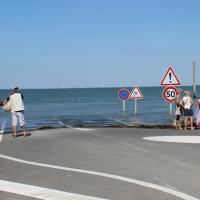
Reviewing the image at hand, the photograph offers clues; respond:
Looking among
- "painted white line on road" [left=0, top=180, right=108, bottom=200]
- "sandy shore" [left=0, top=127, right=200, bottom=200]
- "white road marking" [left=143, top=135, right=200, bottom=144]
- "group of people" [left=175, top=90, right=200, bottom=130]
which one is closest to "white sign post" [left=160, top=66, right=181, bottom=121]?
"group of people" [left=175, top=90, right=200, bottom=130]

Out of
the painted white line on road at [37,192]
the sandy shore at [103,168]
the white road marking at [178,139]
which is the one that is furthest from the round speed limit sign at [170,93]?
the painted white line on road at [37,192]

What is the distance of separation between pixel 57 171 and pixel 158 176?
1.89 metres

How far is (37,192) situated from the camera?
25.1 ft

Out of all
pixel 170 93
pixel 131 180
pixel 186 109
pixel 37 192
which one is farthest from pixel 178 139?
pixel 37 192

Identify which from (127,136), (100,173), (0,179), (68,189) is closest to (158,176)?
(100,173)

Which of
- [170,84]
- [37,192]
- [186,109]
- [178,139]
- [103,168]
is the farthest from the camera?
[170,84]

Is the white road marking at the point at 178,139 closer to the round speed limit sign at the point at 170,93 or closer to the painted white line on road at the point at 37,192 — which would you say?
the round speed limit sign at the point at 170,93

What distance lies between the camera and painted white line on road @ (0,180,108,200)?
23.9ft

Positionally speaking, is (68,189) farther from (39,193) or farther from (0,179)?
(0,179)

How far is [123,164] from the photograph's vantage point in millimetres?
10367

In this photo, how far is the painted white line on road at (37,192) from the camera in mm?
7285

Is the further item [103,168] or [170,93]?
[170,93]

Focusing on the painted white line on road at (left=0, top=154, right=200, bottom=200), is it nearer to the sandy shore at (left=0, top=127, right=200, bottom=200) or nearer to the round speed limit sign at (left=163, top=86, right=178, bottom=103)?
the sandy shore at (left=0, top=127, right=200, bottom=200)

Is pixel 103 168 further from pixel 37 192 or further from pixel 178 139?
pixel 178 139
